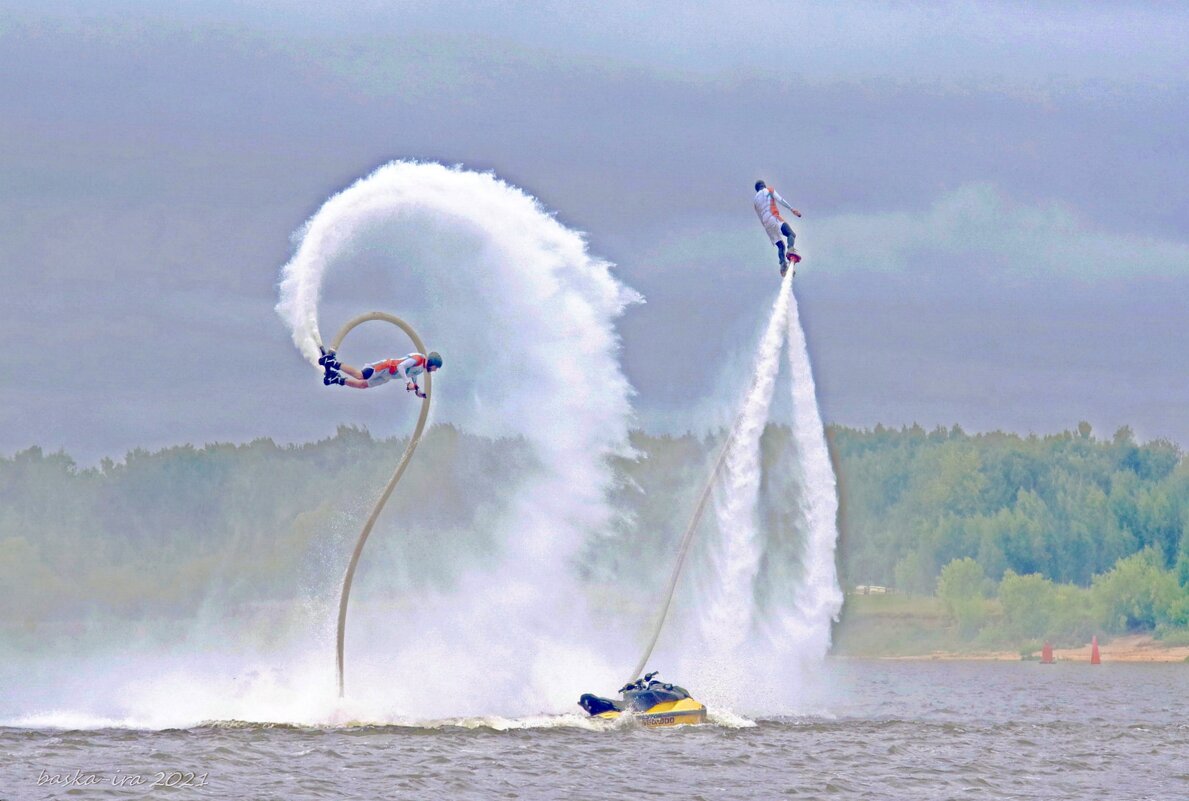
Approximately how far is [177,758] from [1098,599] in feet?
504

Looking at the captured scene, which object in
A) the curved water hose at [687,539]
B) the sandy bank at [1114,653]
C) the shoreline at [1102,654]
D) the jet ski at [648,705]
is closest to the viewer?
the jet ski at [648,705]

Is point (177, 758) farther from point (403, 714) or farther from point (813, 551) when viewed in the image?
point (813, 551)

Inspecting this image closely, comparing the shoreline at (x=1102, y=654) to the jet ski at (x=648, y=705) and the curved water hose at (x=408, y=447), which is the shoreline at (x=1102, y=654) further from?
the curved water hose at (x=408, y=447)

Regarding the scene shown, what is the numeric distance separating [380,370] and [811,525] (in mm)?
19957

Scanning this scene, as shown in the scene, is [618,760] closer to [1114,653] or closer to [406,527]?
[406,527]

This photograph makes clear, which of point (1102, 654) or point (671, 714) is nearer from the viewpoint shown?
point (671, 714)

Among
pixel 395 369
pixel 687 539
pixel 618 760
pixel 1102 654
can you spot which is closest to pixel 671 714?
pixel 687 539

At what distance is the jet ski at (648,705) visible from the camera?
67.0m

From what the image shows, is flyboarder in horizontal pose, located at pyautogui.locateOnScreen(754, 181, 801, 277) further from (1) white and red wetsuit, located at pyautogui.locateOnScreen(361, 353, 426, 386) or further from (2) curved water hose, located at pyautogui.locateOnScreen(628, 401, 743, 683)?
(1) white and red wetsuit, located at pyautogui.locateOnScreen(361, 353, 426, 386)

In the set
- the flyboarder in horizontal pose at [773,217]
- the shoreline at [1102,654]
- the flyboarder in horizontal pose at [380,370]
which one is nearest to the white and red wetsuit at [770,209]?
the flyboarder in horizontal pose at [773,217]

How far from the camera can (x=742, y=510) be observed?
70250mm

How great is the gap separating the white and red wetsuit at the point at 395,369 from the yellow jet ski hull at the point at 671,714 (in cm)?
1529

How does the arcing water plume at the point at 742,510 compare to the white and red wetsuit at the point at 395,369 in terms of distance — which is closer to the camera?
the white and red wetsuit at the point at 395,369

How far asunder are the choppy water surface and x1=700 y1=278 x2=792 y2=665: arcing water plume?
406cm
